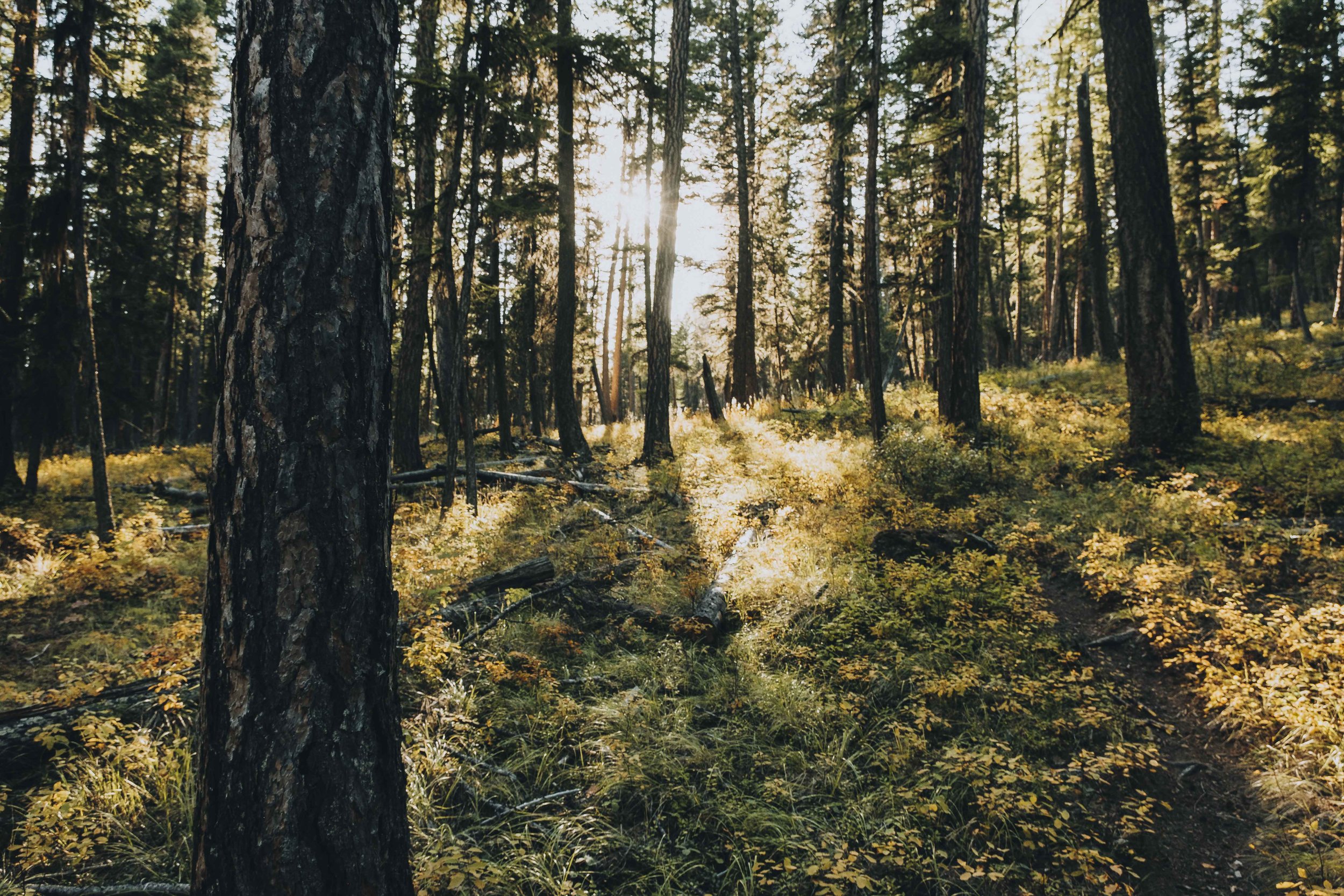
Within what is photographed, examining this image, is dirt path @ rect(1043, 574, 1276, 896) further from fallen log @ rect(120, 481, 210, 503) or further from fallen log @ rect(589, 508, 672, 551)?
fallen log @ rect(120, 481, 210, 503)

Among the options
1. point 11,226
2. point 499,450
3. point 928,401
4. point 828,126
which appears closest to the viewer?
point 11,226

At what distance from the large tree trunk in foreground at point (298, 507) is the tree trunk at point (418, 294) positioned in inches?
335

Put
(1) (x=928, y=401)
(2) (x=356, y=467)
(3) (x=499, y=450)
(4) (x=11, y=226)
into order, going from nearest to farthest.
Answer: (2) (x=356, y=467) → (4) (x=11, y=226) → (1) (x=928, y=401) → (3) (x=499, y=450)

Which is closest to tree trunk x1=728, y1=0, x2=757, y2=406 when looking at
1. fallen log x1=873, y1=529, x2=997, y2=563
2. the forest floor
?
the forest floor

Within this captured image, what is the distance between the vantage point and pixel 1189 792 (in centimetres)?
377

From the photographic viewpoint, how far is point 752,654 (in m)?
5.07

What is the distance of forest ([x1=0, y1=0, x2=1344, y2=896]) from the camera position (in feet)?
5.83

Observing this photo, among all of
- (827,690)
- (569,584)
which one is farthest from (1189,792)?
(569,584)

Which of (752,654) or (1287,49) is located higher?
(1287,49)

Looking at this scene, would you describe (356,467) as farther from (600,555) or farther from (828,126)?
(828,126)

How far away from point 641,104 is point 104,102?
451 inches

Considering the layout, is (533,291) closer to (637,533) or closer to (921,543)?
(637,533)

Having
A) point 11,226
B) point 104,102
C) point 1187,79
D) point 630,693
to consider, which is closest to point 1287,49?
point 1187,79

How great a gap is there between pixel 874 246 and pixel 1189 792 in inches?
378
